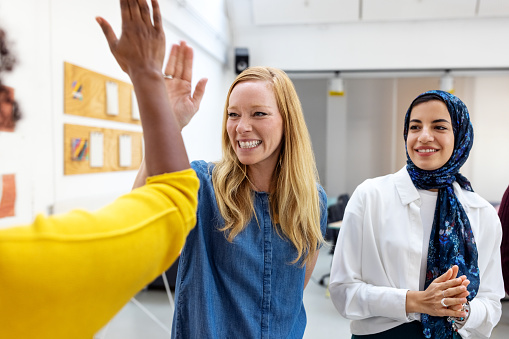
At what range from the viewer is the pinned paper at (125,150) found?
3.63 meters

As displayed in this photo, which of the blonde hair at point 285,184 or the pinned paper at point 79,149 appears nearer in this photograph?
the blonde hair at point 285,184

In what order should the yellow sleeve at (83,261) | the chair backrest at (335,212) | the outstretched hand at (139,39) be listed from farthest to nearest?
the chair backrest at (335,212), the outstretched hand at (139,39), the yellow sleeve at (83,261)

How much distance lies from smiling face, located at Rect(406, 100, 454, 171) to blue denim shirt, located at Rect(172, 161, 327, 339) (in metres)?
0.71

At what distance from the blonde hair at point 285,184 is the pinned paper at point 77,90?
74.1 inches

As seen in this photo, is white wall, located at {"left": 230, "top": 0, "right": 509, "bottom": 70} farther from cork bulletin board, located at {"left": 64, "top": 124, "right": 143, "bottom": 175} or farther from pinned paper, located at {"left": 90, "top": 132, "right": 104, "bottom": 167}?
pinned paper, located at {"left": 90, "top": 132, "right": 104, "bottom": 167}

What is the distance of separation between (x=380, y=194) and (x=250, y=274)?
2.25 feet

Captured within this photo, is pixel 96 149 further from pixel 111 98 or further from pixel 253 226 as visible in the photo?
pixel 253 226

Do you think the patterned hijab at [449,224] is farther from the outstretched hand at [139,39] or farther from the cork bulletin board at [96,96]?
the cork bulletin board at [96,96]

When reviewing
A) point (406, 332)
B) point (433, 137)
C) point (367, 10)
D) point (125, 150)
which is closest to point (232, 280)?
point (406, 332)

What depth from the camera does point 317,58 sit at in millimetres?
6773

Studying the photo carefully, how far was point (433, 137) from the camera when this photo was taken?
170 centimetres

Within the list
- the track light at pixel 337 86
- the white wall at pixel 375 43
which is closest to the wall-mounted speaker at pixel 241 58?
the white wall at pixel 375 43

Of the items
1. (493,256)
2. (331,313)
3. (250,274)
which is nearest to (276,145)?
(250,274)

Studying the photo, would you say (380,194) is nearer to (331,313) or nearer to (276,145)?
(276,145)
